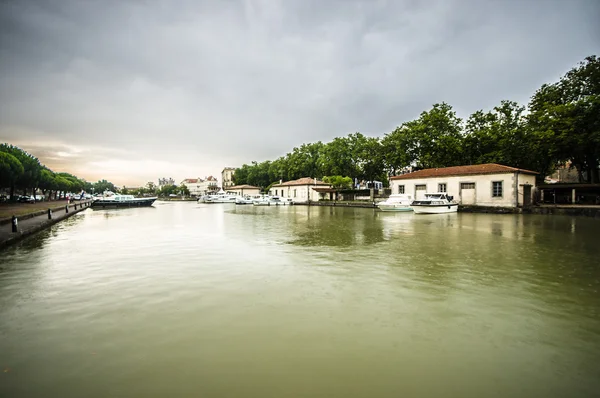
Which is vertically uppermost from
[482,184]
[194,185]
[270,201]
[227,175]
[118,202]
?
[227,175]

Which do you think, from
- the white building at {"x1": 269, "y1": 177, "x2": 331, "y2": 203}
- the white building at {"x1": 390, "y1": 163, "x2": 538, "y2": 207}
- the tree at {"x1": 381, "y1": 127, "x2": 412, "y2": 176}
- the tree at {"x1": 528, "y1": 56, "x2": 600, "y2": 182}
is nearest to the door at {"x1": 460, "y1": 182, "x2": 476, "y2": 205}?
the white building at {"x1": 390, "y1": 163, "x2": 538, "y2": 207}

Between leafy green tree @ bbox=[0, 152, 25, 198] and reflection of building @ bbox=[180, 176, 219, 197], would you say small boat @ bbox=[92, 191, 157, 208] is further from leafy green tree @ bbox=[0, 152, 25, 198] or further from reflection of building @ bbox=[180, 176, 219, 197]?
reflection of building @ bbox=[180, 176, 219, 197]

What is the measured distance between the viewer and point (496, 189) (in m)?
29.5

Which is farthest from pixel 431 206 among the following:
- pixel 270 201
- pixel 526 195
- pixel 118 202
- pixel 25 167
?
pixel 25 167

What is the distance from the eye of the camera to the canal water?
3027 millimetres

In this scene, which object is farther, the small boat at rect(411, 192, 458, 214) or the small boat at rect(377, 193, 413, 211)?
the small boat at rect(377, 193, 413, 211)

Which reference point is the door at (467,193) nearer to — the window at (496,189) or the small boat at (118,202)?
the window at (496,189)

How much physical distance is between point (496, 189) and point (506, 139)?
381 inches

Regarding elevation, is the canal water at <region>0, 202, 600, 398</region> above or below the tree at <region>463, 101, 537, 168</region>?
below

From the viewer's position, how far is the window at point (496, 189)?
29.2 m

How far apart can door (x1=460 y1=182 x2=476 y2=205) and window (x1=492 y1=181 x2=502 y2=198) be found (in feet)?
5.96

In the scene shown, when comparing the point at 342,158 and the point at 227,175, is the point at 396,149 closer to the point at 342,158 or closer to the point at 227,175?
the point at 342,158

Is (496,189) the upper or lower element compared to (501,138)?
lower

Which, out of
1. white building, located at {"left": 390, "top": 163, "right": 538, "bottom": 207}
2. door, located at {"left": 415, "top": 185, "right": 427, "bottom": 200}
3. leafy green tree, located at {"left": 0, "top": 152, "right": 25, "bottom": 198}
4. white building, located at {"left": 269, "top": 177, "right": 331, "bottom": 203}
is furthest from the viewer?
white building, located at {"left": 269, "top": 177, "right": 331, "bottom": 203}
